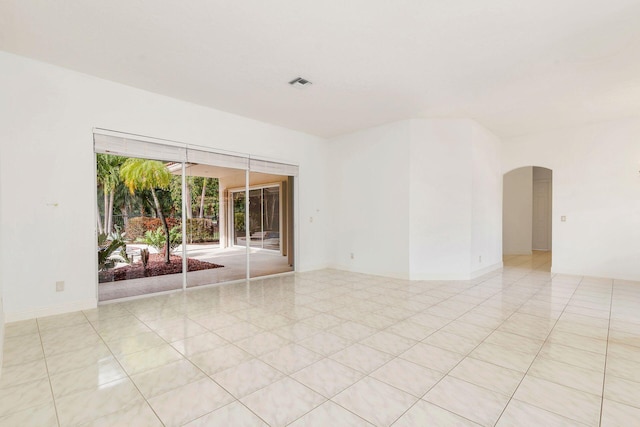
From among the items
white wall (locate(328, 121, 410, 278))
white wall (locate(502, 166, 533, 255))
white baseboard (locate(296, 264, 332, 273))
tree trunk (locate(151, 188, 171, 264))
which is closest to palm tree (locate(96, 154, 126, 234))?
tree trunk (locate(151, 188, 171, 264))

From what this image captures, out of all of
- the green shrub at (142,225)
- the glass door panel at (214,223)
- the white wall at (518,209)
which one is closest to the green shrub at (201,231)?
the glass door panel at (214,223)

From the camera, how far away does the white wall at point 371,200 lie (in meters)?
5.79

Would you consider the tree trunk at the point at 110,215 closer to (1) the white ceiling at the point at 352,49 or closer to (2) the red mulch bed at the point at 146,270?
(2) the red mulch bed at the point at 146,270

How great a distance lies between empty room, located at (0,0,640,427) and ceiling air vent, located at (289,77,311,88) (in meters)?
0.04

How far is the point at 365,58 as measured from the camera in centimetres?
350

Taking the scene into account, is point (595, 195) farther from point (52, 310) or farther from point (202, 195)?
point (52, 310)

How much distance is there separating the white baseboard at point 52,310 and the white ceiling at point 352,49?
2.98 m

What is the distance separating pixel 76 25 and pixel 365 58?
297 centimetres

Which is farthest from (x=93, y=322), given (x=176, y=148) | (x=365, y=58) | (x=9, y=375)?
(x=365, y=58)

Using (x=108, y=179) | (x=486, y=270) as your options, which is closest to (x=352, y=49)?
(x=108, y=179)

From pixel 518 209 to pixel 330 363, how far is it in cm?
903

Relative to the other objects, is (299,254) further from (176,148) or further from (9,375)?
(9,375)

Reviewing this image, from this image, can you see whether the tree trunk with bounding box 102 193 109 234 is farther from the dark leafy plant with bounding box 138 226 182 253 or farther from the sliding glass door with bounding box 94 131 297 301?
the dark leafy plant with bounding box 138 226 182 253

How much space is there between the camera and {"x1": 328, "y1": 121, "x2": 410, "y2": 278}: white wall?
5.79 m
